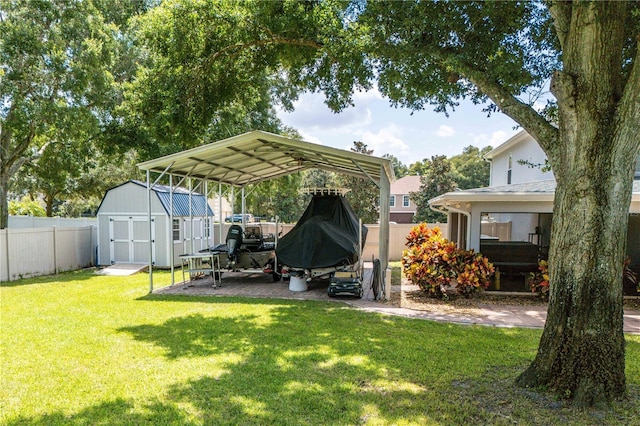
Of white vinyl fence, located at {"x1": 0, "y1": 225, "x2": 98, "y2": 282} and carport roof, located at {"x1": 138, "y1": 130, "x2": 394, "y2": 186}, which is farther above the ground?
carport roof, located at {"x1": 138, "y1": 130, "x2": 394, "y2": 186}

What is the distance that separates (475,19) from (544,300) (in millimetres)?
6247

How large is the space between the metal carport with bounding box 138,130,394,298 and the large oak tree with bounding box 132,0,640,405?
107 cm

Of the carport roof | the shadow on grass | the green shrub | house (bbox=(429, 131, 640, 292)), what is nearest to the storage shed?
the shadow on grass

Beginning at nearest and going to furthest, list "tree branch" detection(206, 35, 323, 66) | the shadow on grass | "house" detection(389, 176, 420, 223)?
1. "tree branch" detection(206, 35, 323, 66)
2. the shadow on grass
3. "house" detection(389, 176, 420, 223)

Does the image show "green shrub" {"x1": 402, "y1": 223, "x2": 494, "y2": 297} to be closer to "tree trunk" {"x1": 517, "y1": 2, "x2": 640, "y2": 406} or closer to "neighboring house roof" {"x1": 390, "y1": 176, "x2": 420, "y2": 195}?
"tree trunk" {"x1": 517, "y1": 2, "x2": 640, "y2": 406}

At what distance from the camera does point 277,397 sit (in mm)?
3865

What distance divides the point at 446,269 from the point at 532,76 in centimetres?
433

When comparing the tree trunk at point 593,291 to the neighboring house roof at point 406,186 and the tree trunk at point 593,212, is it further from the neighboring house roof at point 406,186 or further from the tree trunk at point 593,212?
the neighboring house roof at point 406,186

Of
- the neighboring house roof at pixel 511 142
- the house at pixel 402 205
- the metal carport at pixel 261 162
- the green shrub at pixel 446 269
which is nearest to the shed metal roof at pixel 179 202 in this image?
the metal carport at pixel 261 162

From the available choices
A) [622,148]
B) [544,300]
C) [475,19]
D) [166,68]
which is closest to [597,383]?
[622,148]

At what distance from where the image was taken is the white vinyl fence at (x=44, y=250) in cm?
1141

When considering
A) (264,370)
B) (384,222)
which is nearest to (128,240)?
(384,222)

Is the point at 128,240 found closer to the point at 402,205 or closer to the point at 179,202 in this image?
the point at 179,202

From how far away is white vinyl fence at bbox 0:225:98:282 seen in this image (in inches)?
449
